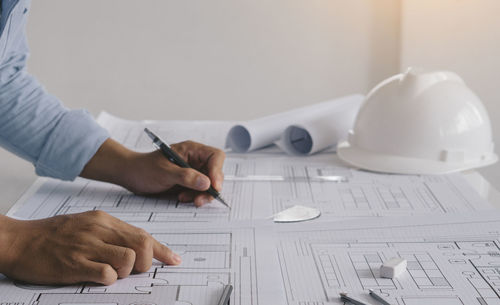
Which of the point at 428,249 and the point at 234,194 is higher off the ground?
the point at 234,194

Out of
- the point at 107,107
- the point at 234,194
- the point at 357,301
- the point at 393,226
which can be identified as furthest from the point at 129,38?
the point at 357,301

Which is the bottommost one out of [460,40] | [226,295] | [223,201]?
[226,295]

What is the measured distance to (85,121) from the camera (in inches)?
44.7

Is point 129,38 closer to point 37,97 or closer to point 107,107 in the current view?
point 107,107

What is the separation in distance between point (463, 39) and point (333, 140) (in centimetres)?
127

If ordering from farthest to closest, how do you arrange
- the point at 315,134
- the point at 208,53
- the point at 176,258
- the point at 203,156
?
the point at 208,53, the point at 315,134, the point at 203,156, the point at 176,258

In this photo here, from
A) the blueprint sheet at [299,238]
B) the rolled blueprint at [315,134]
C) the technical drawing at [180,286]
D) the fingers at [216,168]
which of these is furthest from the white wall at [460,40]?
the technical drawing at [180,286]

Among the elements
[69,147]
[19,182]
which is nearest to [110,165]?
[69,147]

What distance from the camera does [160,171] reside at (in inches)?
40.5

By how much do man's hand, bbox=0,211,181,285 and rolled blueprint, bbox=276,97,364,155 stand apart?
23.6 inches

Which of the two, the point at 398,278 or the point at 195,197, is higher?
the point at 195,197

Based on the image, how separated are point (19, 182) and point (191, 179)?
1.24 feet

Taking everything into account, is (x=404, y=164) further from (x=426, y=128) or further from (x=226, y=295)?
(x=226, y=295)

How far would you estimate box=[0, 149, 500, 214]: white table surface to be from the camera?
1.02 metres
